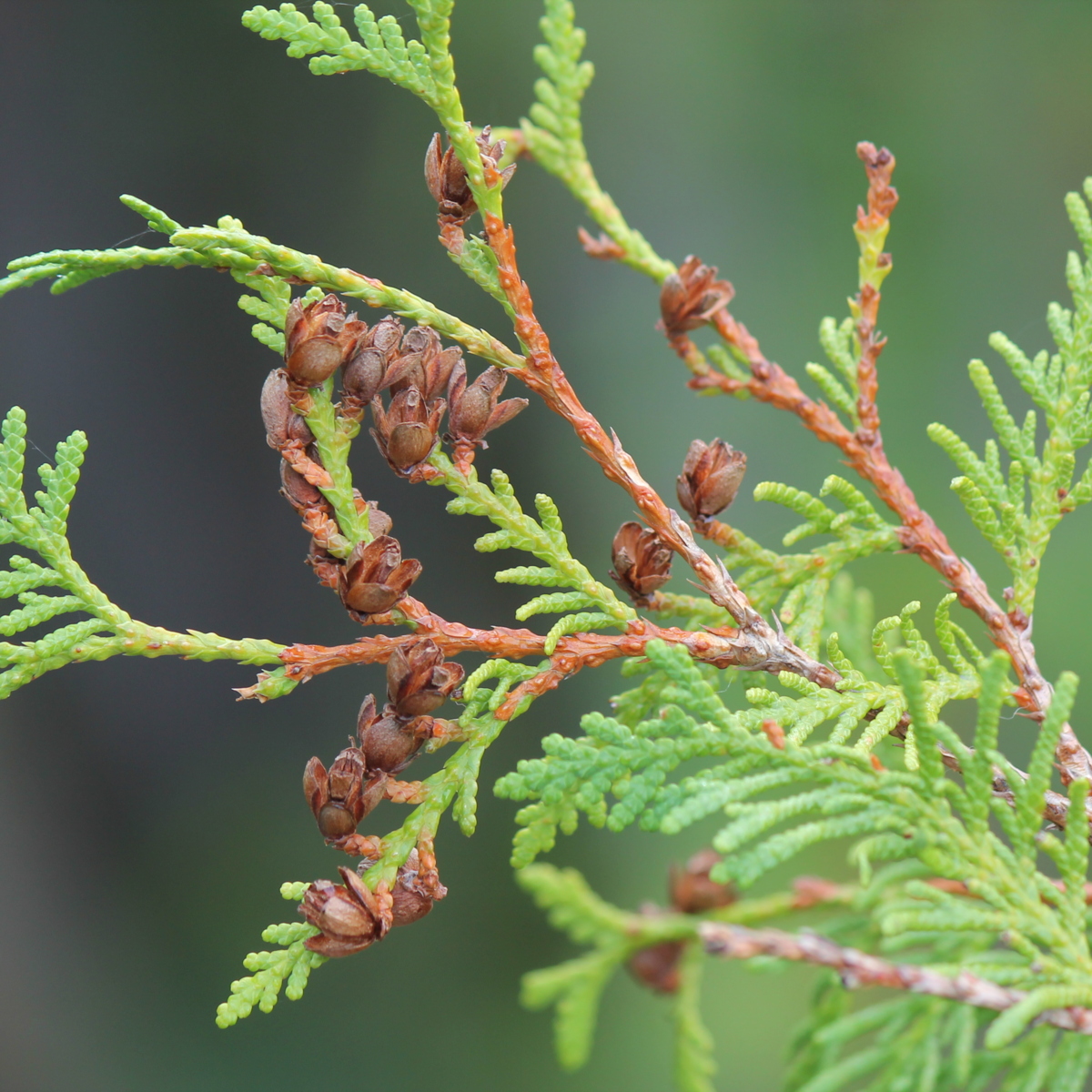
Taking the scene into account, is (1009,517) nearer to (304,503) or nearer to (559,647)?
(559,647)

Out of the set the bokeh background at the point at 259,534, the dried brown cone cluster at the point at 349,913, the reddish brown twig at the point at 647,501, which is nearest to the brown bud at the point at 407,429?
the reddish brown twig at the point at 647,501

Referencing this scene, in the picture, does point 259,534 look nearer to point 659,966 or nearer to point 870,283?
point 870,283

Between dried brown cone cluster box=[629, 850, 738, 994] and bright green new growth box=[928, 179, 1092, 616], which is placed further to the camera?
bright green new growth box=[928, 179, 1092, 616]

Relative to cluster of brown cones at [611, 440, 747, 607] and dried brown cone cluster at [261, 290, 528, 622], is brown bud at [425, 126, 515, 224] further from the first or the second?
cluster of brown cones at [611, 440, 747, 607]

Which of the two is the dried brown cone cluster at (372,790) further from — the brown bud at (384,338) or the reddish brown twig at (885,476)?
the reddish brown twig at (885,476)

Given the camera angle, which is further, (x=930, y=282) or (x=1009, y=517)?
(x=930, y=282)

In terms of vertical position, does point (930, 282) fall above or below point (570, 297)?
below

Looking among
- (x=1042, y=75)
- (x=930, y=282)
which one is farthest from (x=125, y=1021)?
(x=1042, y=75)

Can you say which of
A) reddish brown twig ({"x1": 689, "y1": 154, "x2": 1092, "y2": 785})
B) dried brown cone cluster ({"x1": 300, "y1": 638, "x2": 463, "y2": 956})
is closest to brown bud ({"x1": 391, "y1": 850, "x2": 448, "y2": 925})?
dried brown cone cluster ({"x1": 300, "y1": 638, "x2": 463, "y2": 956})
